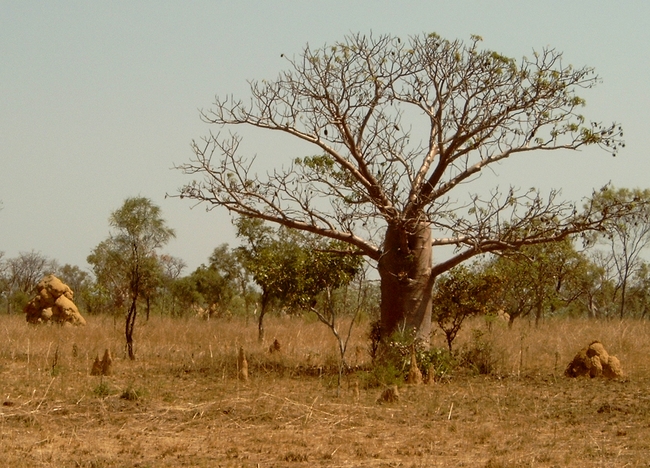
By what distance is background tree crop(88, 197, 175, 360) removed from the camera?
12.0 metres

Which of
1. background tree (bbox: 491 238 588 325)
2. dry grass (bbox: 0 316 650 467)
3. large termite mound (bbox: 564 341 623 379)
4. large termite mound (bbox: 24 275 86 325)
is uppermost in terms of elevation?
background tree (bbox: 491 238 588 325)

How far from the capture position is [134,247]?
11984mm

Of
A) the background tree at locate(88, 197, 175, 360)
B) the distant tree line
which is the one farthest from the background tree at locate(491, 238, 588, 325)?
the background tree at locate(88, 197, 175, 360)

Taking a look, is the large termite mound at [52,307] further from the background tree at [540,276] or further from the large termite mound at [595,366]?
the large termite mound at [595,366]

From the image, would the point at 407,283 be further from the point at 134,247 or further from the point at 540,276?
the point at 540,276

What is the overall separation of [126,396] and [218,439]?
1.88 meters

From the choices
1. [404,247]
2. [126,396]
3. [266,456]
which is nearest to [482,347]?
[404,247]

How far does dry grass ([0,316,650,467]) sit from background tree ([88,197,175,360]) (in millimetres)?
959

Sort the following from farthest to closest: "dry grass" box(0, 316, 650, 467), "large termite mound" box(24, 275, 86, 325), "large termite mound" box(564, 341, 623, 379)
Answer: "large termite mound" box(24, 275, 86, 325), "large termite mound" box(564, 341, 623, 379), "dry grass" box(0, 316, 650, 467)

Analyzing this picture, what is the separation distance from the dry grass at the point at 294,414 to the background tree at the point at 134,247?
959 mm

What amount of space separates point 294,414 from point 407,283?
354 centimetres

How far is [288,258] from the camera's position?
12078mm

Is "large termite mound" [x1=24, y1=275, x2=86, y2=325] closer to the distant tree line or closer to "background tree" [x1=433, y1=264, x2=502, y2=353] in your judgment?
the distant tree line

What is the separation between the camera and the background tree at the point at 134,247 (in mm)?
12031
